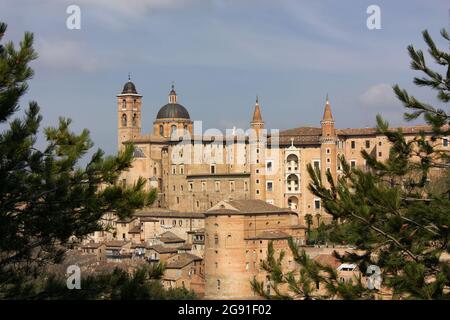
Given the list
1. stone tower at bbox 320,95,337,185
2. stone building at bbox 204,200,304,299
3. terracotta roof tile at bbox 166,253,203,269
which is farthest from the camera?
stone tower at bbox 320,95,337,185

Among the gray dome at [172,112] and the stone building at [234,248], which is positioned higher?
the gray dome at [172,112]

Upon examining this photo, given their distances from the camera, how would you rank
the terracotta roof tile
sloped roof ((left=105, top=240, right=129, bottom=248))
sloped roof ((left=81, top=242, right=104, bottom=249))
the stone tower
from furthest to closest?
1. the stone tower
2. sloped roof ((left=81, top=242, right=104, bottom=249))
3. sloped roof ((left=105, top=240, right=129, bottom=248))
4. the terracotta roof tile

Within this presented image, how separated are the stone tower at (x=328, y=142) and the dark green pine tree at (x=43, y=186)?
50844mm

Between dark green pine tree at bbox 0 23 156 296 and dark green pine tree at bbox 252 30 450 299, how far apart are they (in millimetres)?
2672

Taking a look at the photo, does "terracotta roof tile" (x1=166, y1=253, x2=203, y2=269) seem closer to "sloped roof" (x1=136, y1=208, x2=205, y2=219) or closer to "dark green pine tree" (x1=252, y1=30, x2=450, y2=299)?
"sloped roof" (x1=136, y1=208, x2=205, y2=219)

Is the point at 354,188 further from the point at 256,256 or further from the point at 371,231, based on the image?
the point at 256,256

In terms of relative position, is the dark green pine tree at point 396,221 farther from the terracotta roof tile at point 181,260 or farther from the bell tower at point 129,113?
the bell tower at point 129,113

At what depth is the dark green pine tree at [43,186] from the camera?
523 inches

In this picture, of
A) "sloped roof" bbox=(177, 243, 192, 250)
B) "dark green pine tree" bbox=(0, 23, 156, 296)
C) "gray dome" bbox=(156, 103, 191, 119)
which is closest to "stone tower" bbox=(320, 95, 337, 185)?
"sloped roof" bbox=(177, 243, 192, 250)

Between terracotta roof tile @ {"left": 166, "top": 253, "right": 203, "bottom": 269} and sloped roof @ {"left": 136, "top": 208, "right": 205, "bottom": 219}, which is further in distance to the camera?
sloped roof @ {"left": 136, "top": 208, "right": 205, "bottom": 219}

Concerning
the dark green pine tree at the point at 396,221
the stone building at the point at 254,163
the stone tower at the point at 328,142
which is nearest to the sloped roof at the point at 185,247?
the stone building at the point at 254,163

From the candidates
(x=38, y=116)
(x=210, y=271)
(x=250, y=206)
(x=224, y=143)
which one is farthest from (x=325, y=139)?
(x=38, y=116)

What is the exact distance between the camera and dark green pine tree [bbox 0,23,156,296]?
13289 millimetres
